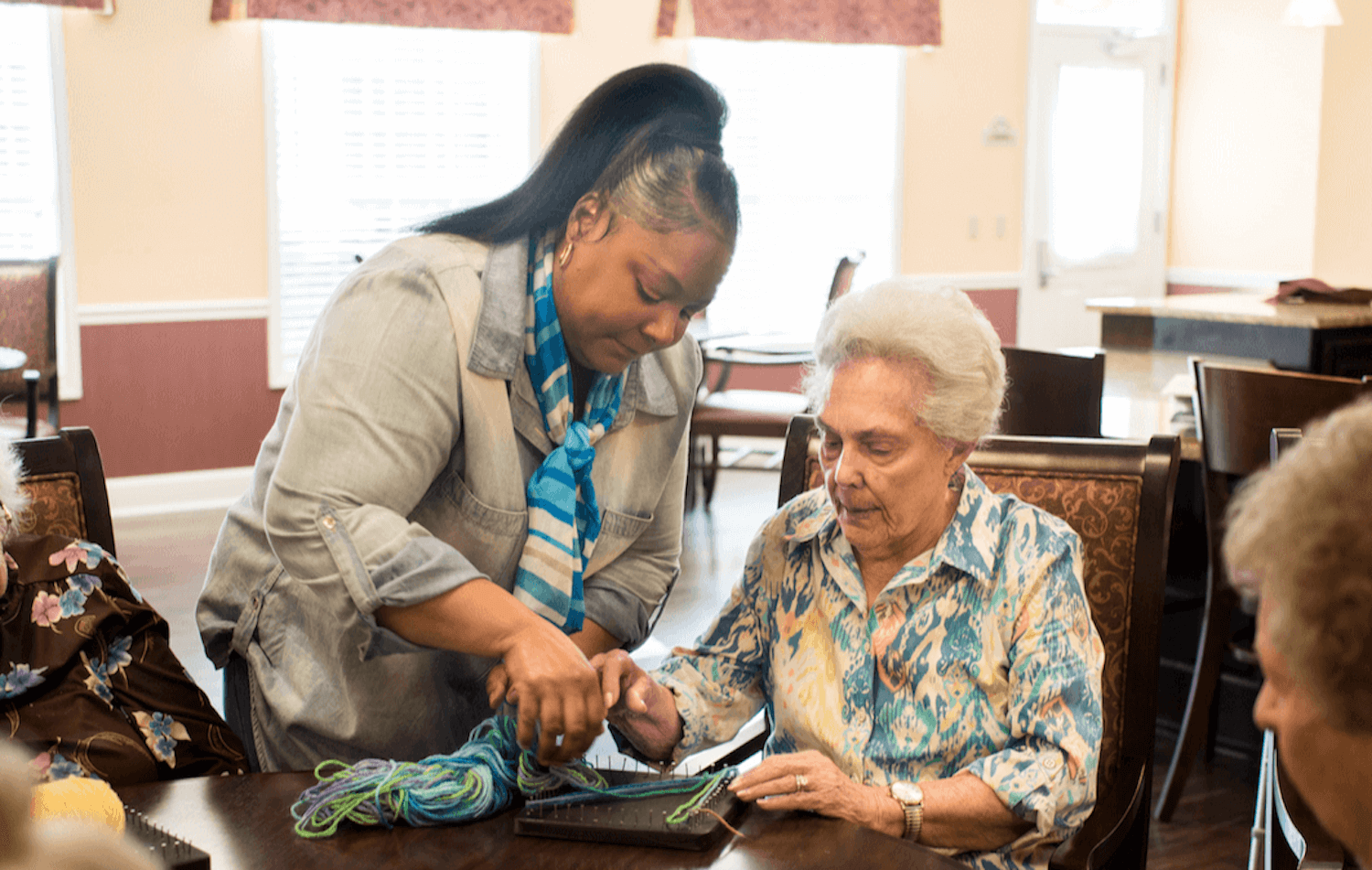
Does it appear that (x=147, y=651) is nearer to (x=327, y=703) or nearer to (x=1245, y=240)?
(x=327, y=703)

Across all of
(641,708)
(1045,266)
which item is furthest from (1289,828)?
(1045,266)

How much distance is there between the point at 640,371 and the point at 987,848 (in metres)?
0.68

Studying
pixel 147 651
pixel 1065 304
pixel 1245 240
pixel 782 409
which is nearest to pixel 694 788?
pixel 147 651

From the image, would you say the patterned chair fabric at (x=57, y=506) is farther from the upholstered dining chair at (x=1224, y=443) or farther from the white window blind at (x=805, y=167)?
the white window blind at (x=805, y=167)

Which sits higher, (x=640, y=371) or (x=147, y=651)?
(x=640, y=371)

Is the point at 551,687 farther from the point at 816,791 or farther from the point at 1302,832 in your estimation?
the point at 1302,832

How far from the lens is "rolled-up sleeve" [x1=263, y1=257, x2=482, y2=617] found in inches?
53.4

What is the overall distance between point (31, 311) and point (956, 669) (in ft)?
16.1

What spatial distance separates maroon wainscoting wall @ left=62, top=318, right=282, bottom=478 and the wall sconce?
206 inches

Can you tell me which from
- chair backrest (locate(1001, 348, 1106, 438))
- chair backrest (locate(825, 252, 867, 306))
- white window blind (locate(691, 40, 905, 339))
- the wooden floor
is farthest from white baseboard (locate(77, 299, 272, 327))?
chair backrest (locate(1001, 348, 1106, 438))

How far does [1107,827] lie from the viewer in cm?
150

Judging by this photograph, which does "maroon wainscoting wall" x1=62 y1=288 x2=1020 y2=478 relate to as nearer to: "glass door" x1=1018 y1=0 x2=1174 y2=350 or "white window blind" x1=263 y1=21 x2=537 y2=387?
"white window blind" x1=263 y1=21 x2=537 y2=387

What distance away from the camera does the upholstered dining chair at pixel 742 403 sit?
5477mm

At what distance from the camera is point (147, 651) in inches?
66.8
